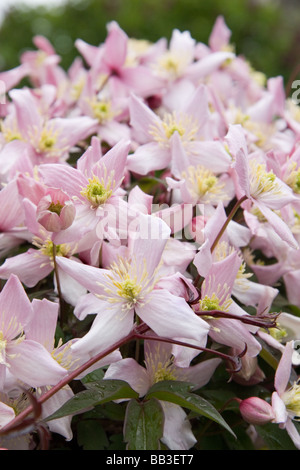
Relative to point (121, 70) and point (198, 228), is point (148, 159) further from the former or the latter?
point (121, 70)

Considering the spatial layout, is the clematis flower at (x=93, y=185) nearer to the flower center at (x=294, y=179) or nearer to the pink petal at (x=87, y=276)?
the pink petal at (x=87, y=276)

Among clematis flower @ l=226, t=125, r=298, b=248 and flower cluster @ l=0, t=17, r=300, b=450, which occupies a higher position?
clematis flower @ l=226, t=125, r=298, b=248

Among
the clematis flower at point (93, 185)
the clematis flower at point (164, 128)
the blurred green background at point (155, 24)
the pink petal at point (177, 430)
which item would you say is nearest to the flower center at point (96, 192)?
the clematis flower at point (93, 185)

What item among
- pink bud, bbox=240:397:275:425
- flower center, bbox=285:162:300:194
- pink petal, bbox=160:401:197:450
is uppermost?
flower center, bbox=285:162:300:194

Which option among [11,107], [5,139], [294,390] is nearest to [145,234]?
[294,390]

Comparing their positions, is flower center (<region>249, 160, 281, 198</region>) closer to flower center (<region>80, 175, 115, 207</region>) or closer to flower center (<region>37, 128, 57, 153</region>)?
flower center (<region>80, 175, 115, 207</region>)

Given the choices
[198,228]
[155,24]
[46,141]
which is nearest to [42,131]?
[46,141]

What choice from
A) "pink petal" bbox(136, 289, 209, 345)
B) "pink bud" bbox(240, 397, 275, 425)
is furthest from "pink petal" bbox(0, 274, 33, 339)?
"pink bud" bbox(240, 397, 275, 425)
